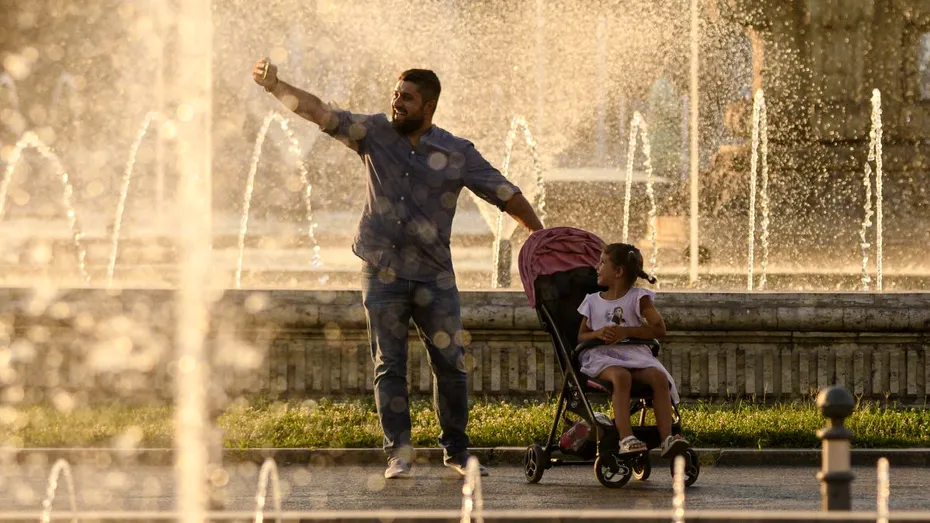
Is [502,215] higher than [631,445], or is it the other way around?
[502,215]

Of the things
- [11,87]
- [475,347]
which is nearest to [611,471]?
[475,347]

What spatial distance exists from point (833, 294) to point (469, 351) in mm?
1928

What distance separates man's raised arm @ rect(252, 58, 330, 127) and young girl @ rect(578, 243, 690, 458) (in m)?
1.27

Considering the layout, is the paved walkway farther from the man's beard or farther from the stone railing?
the stone railing

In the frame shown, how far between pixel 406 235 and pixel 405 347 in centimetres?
46

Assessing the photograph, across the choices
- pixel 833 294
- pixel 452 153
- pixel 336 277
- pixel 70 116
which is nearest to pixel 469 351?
pixel 833 294

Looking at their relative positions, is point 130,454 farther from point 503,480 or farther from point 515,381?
point 515,381

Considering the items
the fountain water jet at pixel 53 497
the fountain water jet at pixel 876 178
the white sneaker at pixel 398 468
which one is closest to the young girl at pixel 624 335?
the white sneaker at pixel 398 468

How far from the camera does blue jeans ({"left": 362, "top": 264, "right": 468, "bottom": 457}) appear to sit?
7852 millimetres

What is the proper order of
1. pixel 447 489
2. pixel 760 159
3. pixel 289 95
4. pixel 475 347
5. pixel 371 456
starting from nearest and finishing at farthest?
pixel 289 95 < pixel 447 489 < pixel 371 456 < pixel 475 347 < pixel 760 159

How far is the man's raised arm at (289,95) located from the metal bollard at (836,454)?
9.41ft

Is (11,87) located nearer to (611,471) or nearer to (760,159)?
(760,159)

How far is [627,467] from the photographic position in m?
7.73

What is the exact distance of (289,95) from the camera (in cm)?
753
